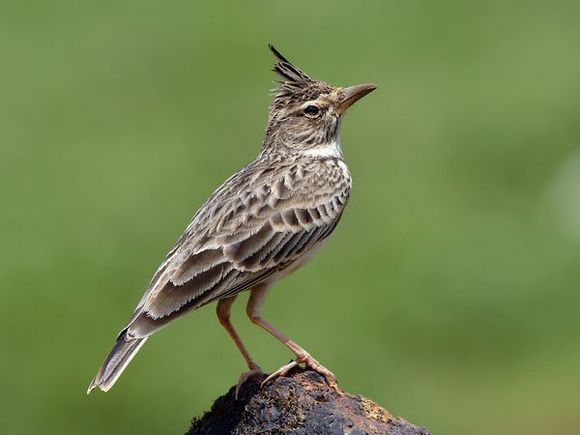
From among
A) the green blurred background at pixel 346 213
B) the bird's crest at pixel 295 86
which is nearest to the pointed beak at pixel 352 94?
the bird's crest at pixel 295 86

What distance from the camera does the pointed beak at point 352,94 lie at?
→ 13.8 m

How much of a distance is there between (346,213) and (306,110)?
39.1 ft

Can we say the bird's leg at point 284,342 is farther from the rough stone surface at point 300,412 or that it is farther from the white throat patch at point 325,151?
the white throat patch at point 325,151

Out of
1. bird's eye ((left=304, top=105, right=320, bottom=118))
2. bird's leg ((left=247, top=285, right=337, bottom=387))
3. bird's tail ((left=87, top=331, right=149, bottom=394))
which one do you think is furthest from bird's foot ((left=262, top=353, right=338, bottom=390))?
bird's eye ((left=304, top=105, right=320, bottom=118))

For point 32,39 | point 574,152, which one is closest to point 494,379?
point 574,152

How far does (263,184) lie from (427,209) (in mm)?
13727

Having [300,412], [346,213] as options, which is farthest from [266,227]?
[346,213]

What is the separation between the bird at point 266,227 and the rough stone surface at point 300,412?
123 mm

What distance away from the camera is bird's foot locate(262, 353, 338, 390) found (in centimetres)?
1148

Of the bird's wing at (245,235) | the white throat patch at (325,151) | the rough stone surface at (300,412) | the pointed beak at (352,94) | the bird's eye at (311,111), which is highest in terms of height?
the bird's eye at (311,111)

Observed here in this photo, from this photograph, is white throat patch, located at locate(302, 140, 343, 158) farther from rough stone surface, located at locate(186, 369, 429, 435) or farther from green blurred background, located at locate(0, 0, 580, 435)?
green blurred background, located at locate(0, 0, 580, 435)

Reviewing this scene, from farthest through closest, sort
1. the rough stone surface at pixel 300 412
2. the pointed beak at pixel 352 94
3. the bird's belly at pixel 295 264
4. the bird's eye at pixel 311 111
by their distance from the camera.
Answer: the bird's eye at pixel 311 111 → the pointed beak at pixel 352 94 → the bird's belly at pixel 295 264 → the rough stone surface at pixel 300 412

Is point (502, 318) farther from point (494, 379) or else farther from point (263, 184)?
point (263, 184)

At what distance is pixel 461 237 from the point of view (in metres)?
25.3
